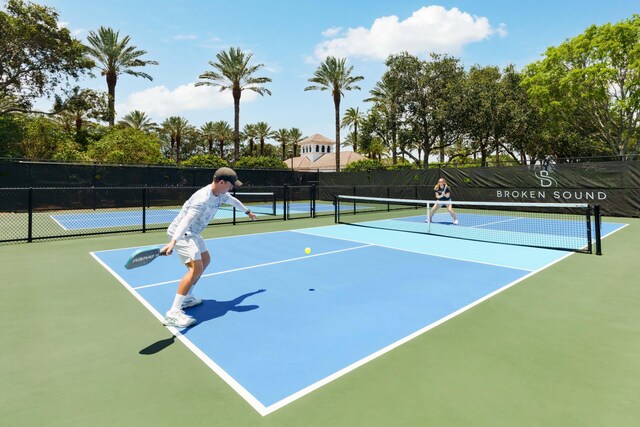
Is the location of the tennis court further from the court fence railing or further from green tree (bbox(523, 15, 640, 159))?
green tree (bbox(523, 15, 640, 159))

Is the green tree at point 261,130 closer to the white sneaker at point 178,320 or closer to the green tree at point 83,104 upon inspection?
the green tree at point 83,104

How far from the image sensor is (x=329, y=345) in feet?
12.2

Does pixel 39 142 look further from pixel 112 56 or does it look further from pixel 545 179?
pixel 545 179

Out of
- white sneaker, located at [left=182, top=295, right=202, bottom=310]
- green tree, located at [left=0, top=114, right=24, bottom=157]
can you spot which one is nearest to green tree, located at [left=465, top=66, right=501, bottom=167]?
white sneaker, located at [left=182, top=295, right=202, bottom=310]

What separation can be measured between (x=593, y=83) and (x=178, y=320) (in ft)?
110

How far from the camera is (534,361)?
3.39m

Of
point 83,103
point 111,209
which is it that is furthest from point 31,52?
point 111,209

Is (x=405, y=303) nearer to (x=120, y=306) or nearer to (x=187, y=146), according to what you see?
(x=120, y=306)

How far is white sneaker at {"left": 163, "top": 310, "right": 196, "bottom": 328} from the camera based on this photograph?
418cm

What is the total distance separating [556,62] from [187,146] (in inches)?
2553

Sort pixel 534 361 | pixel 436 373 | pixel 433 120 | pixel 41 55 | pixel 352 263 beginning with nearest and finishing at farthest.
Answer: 1. pixel 436 373
2. pixel 534 361
3. pixel 352 263
4. pixel 41 55
5. pixel 433 120

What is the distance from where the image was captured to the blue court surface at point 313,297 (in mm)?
3336

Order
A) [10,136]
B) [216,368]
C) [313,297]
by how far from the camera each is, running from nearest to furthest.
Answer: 1. [216,368]
2. [313,297]
3. [10,136]

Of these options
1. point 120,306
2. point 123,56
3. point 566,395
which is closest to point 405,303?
point 566,395
